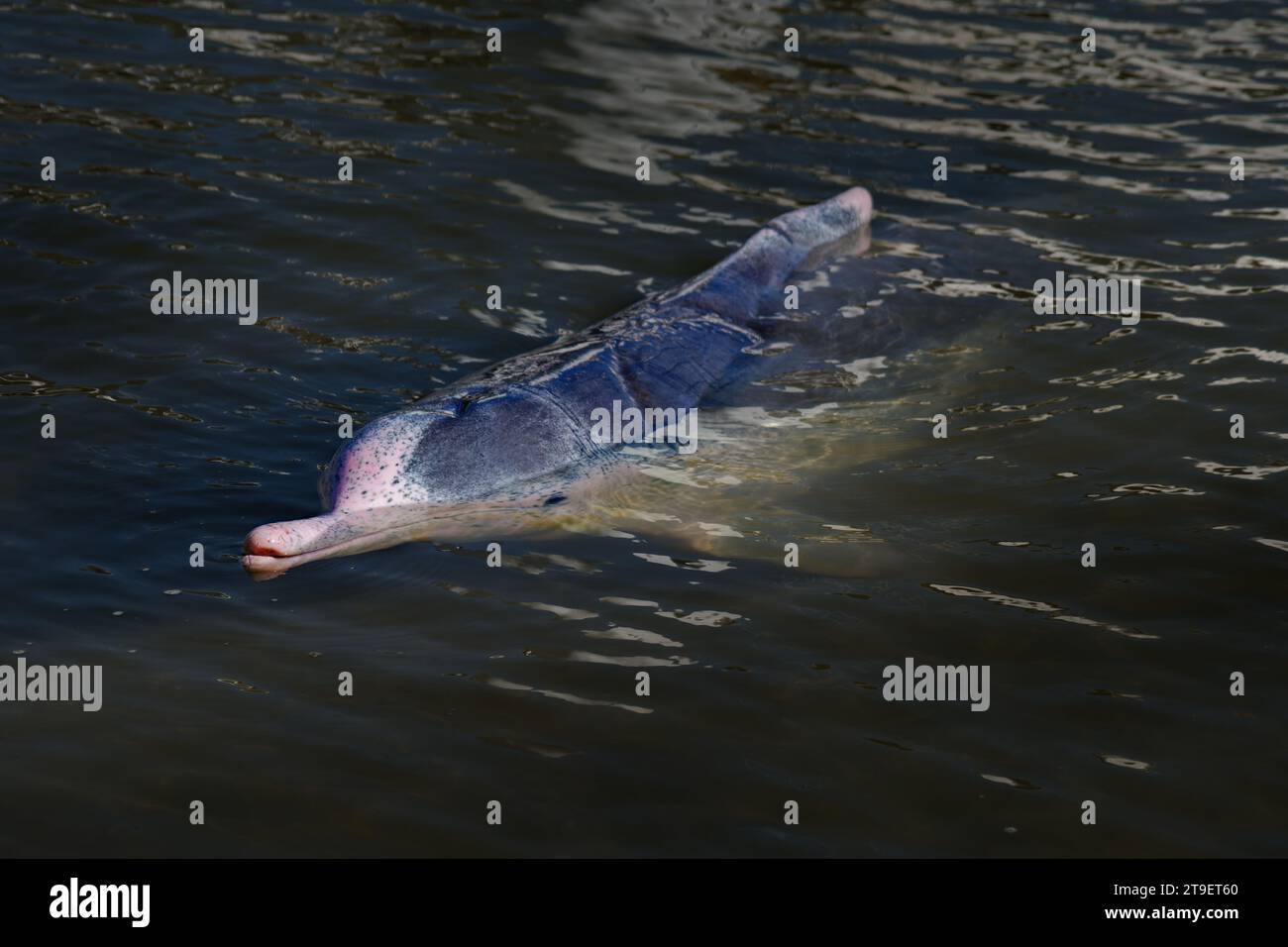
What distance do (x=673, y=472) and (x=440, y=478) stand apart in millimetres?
1210

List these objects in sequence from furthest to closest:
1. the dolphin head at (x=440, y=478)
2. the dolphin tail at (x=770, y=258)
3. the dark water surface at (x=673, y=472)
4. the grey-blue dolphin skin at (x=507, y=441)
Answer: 1. the dolphin tail at (x=770, y=258)
2. the grey-blue dolphin skin at (x=507, y=441)
3. the dolphin head at (x=440, y=478)
4. the dark water surface at (x=673, y=472)

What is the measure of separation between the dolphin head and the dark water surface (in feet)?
0.55

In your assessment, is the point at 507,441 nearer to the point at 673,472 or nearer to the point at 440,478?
the point at 440,478

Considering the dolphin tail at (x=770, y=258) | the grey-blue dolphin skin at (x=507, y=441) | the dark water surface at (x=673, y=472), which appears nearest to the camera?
the dark water surface at (x=673, y=472)

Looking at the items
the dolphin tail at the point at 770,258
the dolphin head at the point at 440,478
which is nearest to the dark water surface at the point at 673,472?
the dolphin head at the point at 440,478

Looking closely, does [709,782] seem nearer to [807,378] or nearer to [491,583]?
[491,583]

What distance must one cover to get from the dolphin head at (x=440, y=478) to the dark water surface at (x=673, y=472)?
0.55 ft

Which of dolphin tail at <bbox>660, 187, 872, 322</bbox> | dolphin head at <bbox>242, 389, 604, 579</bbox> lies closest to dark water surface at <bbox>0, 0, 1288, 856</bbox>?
dolphin head at <bbox>242, 389, 604, 579</bbox>

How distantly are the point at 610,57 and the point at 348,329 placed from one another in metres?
5.68

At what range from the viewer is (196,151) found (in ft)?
35.0

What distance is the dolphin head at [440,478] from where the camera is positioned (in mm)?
5934

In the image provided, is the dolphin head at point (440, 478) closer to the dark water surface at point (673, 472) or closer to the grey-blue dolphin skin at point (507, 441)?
the grey-blue dolphin skin at point (507, 441)

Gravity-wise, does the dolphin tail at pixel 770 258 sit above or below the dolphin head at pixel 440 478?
above
